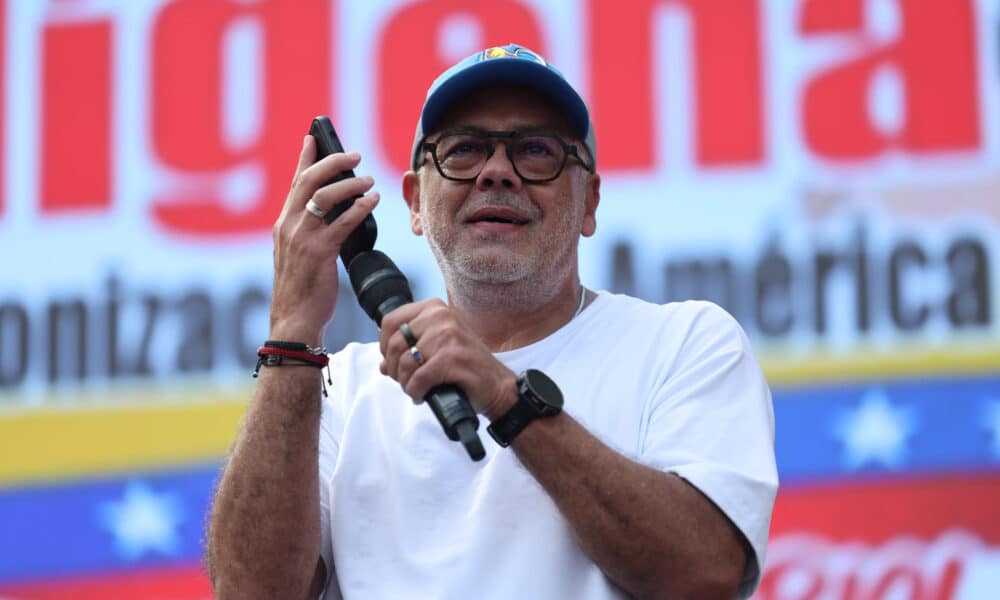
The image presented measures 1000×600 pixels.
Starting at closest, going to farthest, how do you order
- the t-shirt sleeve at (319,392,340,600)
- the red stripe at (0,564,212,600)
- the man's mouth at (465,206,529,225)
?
the t-shirt sleeve at (319,392,340,600) < the man's mouth at (465,206,529,225) < the red stripe at (0,564,212,600)

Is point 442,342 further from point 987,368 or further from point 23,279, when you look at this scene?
point 23,279

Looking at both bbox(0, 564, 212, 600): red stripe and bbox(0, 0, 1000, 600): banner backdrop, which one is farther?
bbox(0, 564, 212, 600): red stripe

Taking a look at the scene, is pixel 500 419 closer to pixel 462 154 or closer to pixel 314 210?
pixel 314 210

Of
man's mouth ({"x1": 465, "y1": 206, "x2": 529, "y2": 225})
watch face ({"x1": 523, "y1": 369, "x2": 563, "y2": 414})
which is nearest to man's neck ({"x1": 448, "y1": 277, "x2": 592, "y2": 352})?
man's mouth ({"x1": 465, "y1": 206, "x2": 529, "y2": 225})

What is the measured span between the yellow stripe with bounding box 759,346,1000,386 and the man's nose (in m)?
1.45

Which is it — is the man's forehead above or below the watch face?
above

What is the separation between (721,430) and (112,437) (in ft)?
7.48

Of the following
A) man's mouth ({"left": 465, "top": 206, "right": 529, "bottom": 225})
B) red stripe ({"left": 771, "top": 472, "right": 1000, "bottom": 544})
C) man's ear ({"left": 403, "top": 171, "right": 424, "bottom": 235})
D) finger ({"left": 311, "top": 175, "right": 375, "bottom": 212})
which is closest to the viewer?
finger ({"left": 311, "top": 175, "right": 375, "bottom": 212})

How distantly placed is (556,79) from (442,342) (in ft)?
2.23

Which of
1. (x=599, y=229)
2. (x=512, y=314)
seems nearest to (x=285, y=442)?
(x=512, y=314)

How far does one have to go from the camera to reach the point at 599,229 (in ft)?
10.4

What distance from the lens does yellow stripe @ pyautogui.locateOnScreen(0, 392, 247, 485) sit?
131 inches

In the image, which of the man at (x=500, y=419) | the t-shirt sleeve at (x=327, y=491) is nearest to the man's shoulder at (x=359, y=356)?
the man at (x=500, y=419)

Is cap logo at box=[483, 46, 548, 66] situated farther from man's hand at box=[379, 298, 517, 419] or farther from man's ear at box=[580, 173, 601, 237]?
man's hand at box=[379, 298, 517, 419]
